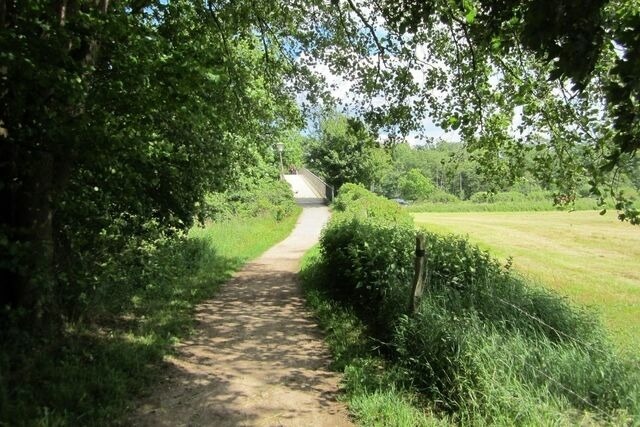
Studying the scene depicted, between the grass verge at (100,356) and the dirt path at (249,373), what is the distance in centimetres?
27

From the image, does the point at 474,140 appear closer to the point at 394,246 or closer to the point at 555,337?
the point at 394,246

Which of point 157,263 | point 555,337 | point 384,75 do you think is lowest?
point 555,337

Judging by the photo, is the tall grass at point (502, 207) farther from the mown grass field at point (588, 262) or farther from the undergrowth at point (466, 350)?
the undergrowth at point (466, 350)

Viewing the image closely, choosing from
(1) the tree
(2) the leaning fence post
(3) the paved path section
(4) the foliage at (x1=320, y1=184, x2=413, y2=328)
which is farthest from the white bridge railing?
(2) the leaning fence post

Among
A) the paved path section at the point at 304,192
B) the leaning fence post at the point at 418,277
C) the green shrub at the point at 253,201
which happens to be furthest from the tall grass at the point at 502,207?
the leaning fence post at the point at 418,277

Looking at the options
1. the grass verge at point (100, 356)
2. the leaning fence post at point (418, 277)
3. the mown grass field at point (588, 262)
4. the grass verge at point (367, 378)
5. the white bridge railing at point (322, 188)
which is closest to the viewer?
the grass verge at point (100, 356)

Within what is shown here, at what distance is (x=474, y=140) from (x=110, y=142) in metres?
6.93

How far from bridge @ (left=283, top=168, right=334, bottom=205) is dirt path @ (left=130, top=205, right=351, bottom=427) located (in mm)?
33434

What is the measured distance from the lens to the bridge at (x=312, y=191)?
45341mm

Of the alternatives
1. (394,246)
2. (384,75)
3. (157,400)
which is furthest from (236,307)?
(384,75)

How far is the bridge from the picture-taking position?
45.3 m

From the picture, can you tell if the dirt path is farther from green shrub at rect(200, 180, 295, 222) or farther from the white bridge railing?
the white bridge railing

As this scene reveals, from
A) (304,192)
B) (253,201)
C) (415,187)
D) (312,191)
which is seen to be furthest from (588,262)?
(415,187)

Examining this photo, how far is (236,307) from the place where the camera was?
31.5 feet
